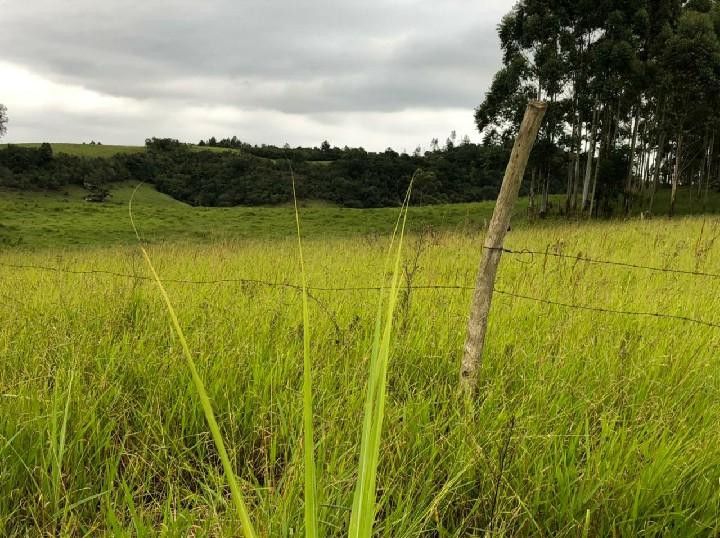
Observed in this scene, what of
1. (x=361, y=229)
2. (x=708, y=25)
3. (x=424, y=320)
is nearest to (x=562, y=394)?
(x=424, y=320)

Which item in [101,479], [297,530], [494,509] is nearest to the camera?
[297,530]

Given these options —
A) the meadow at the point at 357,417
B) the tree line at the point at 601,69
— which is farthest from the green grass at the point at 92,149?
the meadow at the point at 357,417

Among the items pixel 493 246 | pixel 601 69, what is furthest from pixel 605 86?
pixel 493 246

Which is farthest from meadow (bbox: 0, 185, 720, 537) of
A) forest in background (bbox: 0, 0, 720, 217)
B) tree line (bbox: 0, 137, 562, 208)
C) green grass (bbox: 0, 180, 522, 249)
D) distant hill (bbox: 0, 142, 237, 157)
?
distant hill (bbox: 0, 142, 237, 157)

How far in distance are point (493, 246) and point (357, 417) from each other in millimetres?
1137

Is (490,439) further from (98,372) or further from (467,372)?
(98,372)

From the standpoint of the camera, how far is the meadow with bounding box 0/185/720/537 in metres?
1.62

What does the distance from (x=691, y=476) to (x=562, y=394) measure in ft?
1.94

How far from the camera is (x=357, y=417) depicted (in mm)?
2098

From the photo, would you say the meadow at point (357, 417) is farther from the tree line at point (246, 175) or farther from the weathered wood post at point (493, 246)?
the tree line at point (246, 175)

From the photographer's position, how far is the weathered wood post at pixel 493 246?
7.73 ft

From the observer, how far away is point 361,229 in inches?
1042

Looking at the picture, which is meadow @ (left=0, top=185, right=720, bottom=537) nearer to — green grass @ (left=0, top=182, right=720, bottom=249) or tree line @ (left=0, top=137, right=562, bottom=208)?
green grass @ (left=0, top=182, right=720, bottom=249)

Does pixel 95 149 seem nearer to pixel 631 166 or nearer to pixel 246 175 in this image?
pixel 246 175
